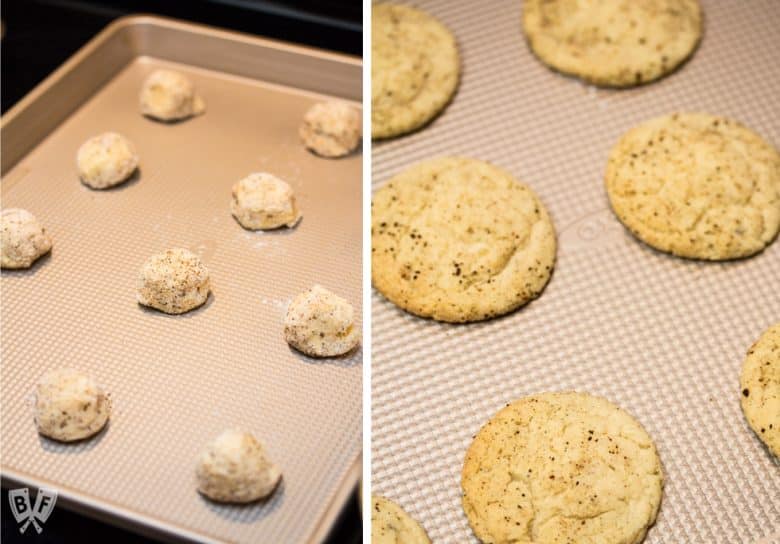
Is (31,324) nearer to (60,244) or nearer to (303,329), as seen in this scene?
(60,244)

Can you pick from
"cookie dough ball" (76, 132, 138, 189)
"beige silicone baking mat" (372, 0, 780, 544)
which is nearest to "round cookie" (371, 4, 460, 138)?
"beige silicone baking mat" (372, 0, 780, 544)

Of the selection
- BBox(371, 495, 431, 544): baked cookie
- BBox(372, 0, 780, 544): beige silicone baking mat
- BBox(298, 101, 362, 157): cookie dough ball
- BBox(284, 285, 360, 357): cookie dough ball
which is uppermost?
BBox(298, 101, 362, 157): cookie dough ball

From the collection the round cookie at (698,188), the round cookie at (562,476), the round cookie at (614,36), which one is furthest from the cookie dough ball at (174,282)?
the round cookie at (614,36)

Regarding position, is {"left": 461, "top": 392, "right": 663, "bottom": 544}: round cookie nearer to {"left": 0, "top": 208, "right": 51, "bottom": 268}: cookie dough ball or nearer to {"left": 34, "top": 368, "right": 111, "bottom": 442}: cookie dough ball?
{"left": 34, "top": 368, "right": 111, "bottom": 442}: cookie dough ball

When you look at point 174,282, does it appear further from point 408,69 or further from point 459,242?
point 408,69

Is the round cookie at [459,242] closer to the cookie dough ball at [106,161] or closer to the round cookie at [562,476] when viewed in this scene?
the round cookie at [562,476]
